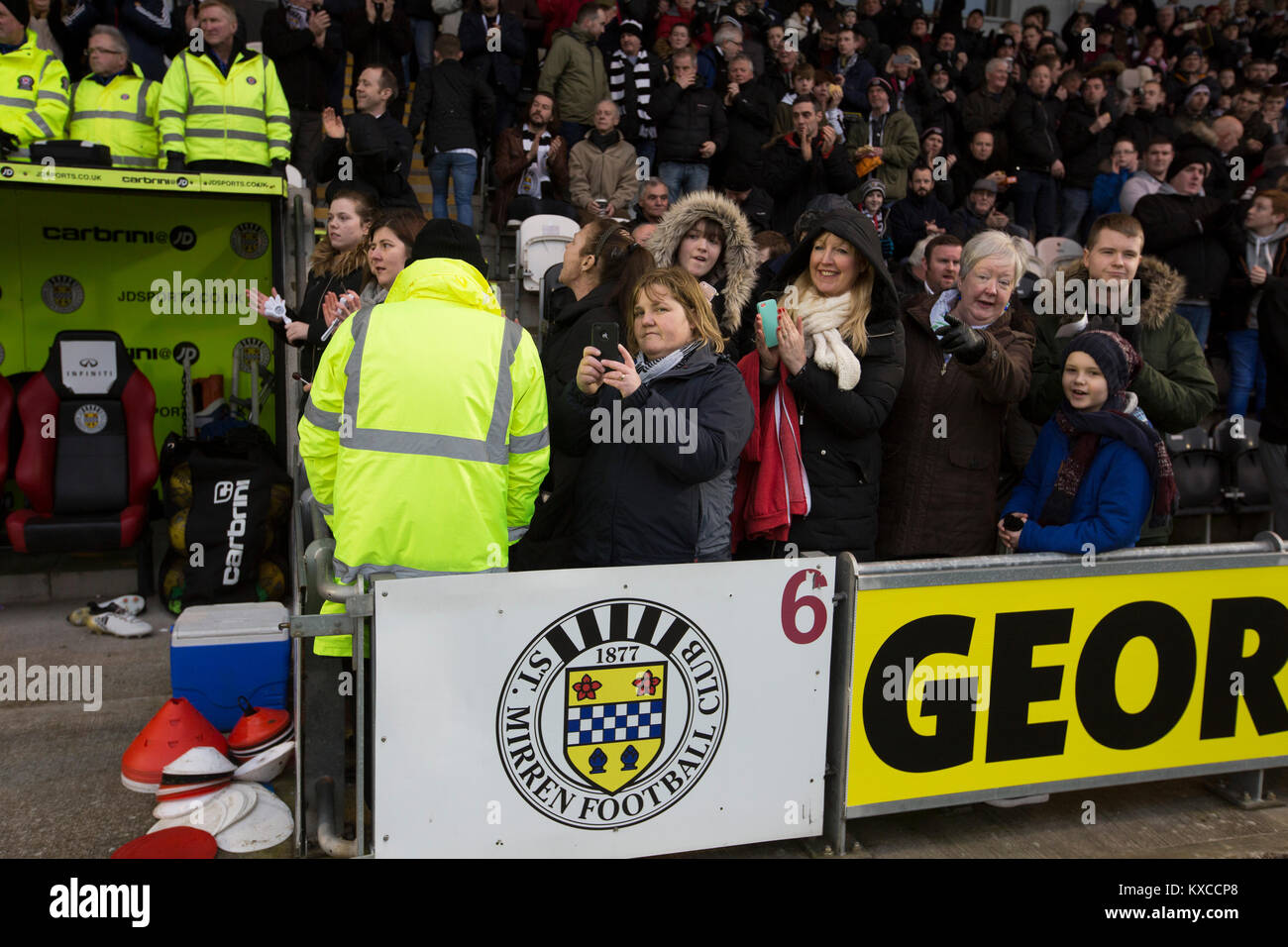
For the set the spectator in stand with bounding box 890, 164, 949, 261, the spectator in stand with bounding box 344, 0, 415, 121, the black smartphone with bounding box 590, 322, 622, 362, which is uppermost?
the spectator in stand with bounding box 344, 0, 415, 121

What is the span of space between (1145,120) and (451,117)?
7613 millimetres

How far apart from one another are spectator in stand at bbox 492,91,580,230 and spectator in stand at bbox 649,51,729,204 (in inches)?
37.2

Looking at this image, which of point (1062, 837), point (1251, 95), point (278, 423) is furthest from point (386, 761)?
point (1251, 95)

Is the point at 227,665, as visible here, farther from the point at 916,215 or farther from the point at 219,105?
the point at 916,215

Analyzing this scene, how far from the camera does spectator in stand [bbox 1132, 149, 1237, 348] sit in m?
7.53

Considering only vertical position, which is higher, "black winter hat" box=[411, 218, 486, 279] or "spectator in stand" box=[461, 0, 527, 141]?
"spectator in stand" box=[461, 0, 527, 141]

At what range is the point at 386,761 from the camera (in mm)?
2736

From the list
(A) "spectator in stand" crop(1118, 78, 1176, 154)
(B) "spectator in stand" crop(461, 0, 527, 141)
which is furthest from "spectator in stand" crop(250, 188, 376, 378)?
(A) "spectator in stand" crop(1118, 78, 1176, 154)

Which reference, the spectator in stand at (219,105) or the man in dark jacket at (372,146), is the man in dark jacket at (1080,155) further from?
the spectator in stand at (219,105)

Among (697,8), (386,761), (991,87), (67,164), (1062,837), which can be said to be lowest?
(1062,837)

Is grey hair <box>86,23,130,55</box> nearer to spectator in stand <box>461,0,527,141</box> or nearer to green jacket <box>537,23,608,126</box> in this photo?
spectator in stand <box>461,0,527,141</box>

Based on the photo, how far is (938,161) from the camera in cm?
928

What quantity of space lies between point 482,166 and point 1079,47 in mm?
9052

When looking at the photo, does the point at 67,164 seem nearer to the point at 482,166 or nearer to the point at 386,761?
the point at 482,166
